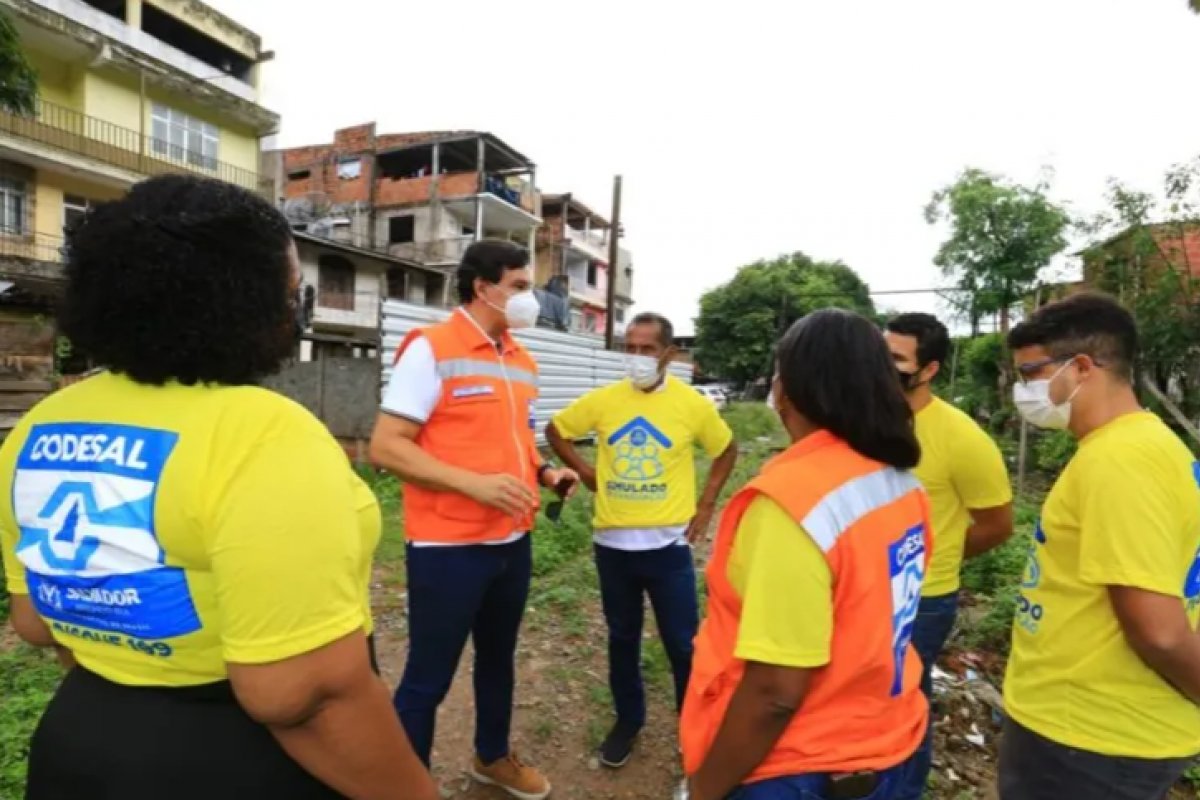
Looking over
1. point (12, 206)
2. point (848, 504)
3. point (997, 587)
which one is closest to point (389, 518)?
point (997, 587)

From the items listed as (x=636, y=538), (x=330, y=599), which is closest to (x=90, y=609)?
(x=330, y=599)

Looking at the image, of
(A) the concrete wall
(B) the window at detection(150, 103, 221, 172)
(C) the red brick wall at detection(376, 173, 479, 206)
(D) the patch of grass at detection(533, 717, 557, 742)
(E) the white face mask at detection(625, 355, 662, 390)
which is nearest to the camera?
(E) the white face mask at detection(625, 355, 662, 390)

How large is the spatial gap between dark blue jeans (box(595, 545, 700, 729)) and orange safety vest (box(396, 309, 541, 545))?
2.15 feet

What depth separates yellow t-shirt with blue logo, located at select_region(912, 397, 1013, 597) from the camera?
2426mm

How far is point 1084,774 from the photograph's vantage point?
1.63 m

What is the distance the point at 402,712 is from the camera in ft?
7.21

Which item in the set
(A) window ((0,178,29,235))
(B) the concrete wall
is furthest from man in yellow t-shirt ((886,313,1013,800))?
(A) window ((0,178,29,235))

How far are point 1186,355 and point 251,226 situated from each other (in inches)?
401

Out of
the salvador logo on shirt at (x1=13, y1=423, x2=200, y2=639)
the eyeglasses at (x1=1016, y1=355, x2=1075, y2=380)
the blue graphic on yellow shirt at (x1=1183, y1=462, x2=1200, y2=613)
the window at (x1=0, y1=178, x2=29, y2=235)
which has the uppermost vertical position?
the window at (x1=0, y1=178, x2=29, y2=235)

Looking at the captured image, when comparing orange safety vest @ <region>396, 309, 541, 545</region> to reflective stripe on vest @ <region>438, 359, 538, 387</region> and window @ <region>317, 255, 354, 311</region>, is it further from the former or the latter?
window @ <region>317, 255, 354, 311</region>

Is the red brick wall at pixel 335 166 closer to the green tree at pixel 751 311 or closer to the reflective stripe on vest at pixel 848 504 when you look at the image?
the green tree at pixel 751 311

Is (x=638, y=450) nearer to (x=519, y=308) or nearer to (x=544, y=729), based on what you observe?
(x=519, y=308)

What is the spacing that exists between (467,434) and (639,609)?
1150mm

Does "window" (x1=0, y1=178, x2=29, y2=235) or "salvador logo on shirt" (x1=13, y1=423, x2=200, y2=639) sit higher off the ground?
"window" (x1=0, y1=178, x2=29, y2=235)
